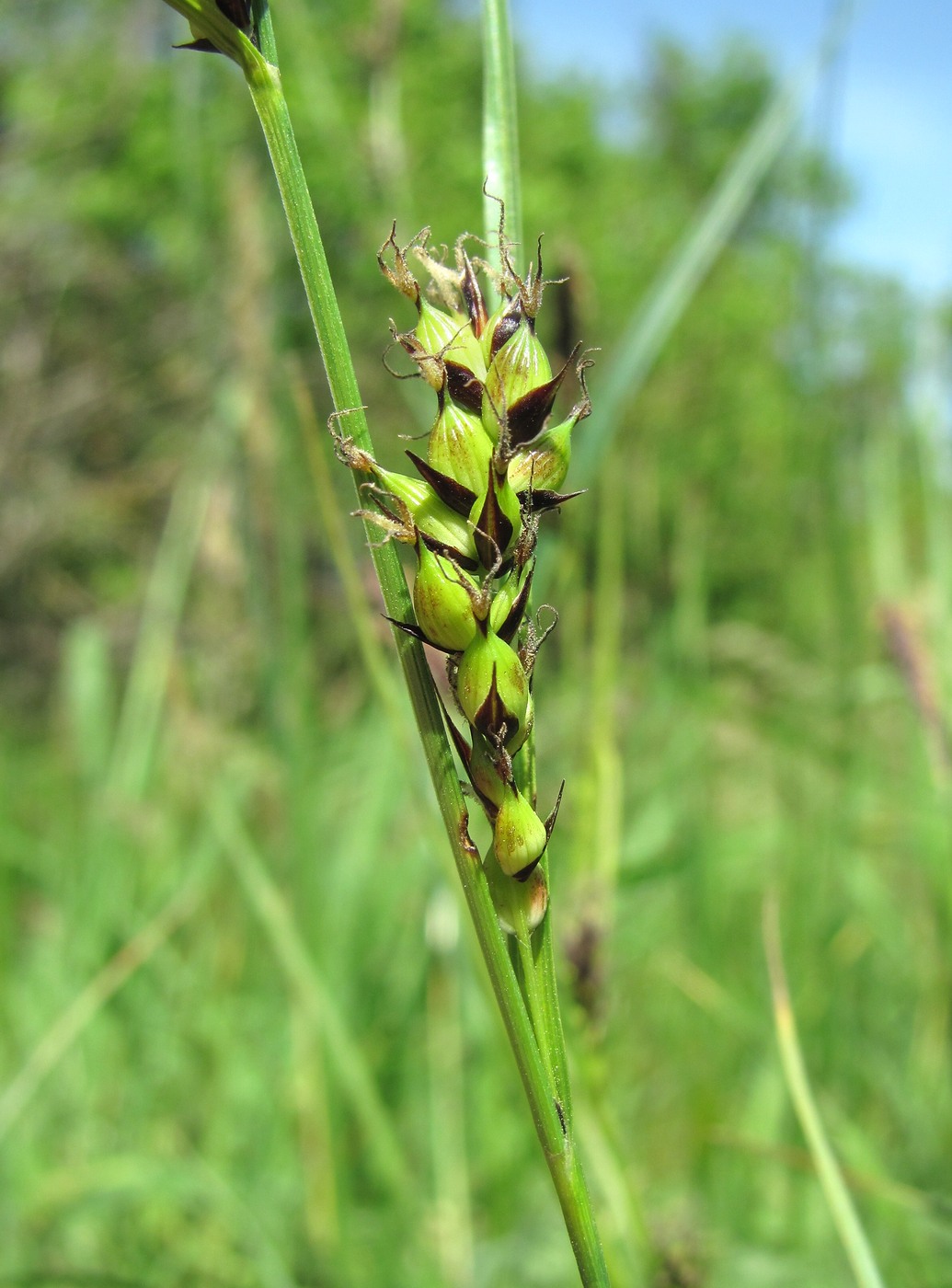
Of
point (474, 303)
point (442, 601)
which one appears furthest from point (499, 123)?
point (442, 601)

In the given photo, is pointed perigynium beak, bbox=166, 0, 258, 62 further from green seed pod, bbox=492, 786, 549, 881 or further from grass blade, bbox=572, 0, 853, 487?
grass blade, bbox=572, 0, 853, 487

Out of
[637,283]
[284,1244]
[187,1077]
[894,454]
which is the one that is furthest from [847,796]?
[637,283]

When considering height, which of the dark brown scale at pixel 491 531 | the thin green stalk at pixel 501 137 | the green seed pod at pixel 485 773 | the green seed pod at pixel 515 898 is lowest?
the green seed pod at pixel 515 898

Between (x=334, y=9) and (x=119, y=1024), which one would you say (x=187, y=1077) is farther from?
(x=334, y=9)

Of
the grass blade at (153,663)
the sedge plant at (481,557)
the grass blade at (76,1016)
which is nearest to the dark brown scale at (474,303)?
the sedge plant at (481,557)

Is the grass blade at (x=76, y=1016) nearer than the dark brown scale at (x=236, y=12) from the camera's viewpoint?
No

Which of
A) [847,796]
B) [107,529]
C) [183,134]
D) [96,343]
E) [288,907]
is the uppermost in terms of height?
[183,134]

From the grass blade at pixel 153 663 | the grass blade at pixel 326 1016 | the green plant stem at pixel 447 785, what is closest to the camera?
the green plant stem at pixel 447 785

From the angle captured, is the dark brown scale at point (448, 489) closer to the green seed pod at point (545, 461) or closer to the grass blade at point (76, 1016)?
the green seed pod at point (545, 461)

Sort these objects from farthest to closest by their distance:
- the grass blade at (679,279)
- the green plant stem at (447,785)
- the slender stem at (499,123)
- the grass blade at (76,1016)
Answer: the grass blade at (76,1016) < the grass blade at (679,279) < the slender stem at (499,123) < the green plant stem at (447,785)
